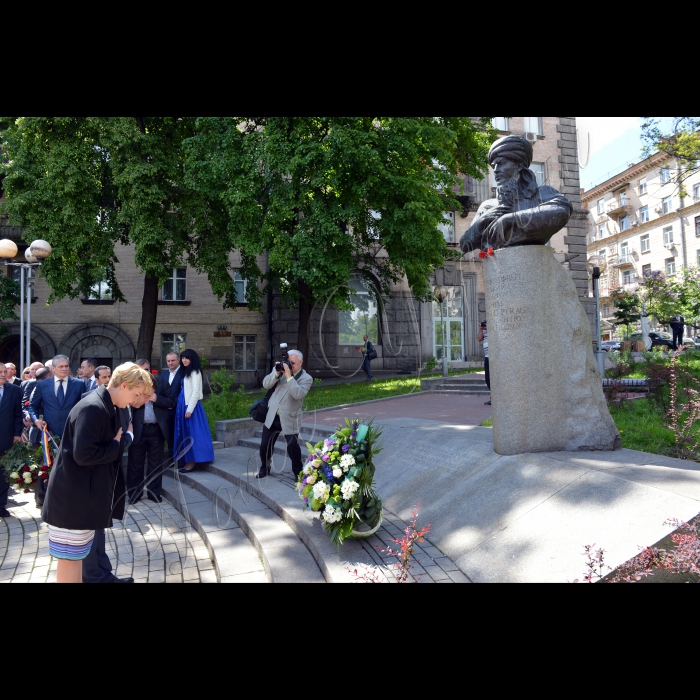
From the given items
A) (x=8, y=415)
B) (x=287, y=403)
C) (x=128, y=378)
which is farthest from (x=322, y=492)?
(x=8, y=415)

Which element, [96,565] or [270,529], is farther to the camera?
[270,529]

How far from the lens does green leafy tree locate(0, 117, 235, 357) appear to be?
16.6 metres

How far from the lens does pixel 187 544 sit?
581cm

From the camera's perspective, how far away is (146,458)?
7660 millimetres

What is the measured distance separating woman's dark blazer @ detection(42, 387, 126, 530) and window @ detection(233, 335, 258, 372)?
72.6 feet

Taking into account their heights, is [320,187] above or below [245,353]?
above

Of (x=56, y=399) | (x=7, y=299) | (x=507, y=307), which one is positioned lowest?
(x=56, y=399)

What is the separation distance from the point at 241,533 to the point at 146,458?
8.46 ft

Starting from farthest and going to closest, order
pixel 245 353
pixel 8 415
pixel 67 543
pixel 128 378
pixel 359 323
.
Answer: pixel 245 353, pixel 359 323, pixel 8 415, pixel 128 378, pixel 67 543

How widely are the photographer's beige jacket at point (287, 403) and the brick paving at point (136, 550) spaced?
Answer: 5.46 ft

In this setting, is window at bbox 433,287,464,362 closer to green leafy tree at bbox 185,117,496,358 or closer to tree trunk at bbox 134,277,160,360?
green leafy tree at bbox 185,117,496,358

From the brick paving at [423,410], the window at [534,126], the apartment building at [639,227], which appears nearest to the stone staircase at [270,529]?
the brick paving at [423,410]

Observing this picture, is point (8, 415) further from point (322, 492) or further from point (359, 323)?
point (359, 323)
